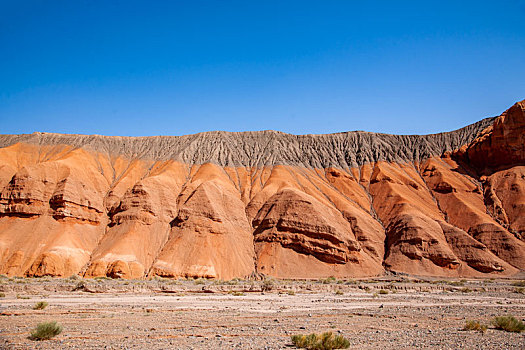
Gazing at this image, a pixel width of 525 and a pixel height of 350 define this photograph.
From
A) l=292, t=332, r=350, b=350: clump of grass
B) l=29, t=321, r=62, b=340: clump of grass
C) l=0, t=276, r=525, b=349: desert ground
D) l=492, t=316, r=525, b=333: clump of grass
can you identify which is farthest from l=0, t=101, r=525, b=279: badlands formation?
l=292, t=332, r=350, b=350: clump of grass

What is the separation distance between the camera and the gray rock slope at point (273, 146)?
81.9 m

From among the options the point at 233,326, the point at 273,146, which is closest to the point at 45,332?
the point at 233,326

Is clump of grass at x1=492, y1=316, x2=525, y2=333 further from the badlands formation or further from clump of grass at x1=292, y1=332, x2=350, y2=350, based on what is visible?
the badlands formation

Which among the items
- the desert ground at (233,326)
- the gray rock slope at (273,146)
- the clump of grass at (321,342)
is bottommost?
the desert ground at (233,326)

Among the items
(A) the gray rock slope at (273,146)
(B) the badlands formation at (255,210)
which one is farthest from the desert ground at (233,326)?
(A) the gray rock slope at (273,146)

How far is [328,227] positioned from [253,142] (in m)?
39.0

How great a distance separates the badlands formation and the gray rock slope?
0.57m

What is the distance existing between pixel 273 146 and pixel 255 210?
26935 millimetres

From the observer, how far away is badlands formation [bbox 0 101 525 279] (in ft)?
167

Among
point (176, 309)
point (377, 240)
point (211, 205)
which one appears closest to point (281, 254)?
point (211, 205)

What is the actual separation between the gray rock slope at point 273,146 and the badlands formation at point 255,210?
1.85ft

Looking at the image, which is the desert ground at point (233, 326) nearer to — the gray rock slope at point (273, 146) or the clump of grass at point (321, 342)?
the clump of grass at point (321, 342)

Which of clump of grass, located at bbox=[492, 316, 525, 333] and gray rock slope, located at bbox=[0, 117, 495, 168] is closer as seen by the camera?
clump of grass, located at bbox=[492, 316, 525, 333]

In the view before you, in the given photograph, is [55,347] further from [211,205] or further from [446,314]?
[211,205]
